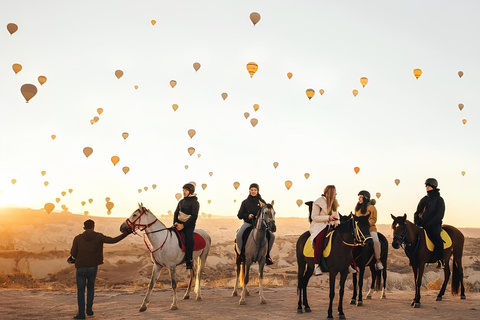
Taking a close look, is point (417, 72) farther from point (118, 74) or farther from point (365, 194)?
point (365, 194)

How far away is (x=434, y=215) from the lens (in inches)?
584

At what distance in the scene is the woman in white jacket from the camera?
39.0 feet

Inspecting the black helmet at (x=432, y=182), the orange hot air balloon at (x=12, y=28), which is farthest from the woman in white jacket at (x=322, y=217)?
the orange hot air balloon at (x=12, y=28)

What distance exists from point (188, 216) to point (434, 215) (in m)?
7.68

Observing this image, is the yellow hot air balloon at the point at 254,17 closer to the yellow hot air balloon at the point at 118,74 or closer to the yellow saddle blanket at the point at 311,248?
the yellow hot air balloon at the point at 118,74

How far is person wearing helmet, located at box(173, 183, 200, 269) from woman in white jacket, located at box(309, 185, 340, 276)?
3752mm

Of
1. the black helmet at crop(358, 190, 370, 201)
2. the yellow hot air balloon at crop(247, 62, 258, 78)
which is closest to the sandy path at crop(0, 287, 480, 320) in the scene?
the black helmet at crop(358, 190, 370, 201)

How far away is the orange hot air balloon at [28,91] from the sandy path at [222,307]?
771 inches

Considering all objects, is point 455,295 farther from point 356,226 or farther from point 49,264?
point 49,264

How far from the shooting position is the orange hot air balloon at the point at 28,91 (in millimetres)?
33312

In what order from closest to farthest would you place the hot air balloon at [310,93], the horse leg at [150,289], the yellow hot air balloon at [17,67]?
the horse leg at [150,289]
the yellow hot air balloon at [17,67]
the hot air balloon at [310,93]

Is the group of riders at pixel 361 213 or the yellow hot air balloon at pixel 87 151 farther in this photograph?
the yellow hot air balloon at pixel 87 151

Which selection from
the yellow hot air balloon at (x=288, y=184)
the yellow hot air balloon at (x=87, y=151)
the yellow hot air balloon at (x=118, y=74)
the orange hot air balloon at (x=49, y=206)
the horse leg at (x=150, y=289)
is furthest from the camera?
the orange hot air balloon at (x=49, y=206)

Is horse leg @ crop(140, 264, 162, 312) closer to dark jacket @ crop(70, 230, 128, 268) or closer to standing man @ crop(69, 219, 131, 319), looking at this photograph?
standing man @ crop(69, 219, 131, 319)
